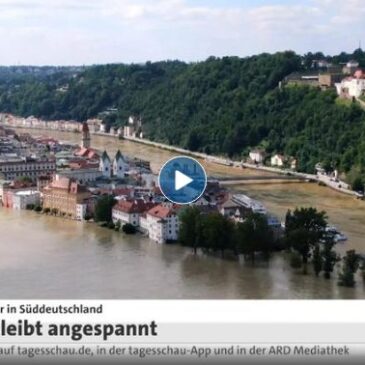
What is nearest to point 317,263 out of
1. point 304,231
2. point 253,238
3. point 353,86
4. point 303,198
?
point 304,231

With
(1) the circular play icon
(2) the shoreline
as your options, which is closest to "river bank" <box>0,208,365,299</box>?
(1) the circular play icon

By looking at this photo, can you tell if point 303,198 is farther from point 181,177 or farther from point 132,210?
point 181,177

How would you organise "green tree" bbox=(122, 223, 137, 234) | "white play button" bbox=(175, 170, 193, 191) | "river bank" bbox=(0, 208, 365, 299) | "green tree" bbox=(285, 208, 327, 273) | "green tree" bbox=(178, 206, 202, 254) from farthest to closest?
1. "green tree" bbox=(122, 223, 137, 234)
2. "green tree" bbox=(178, 206, 202, 254)
3. "green tree" bbox=(285, 208, 327, 273)
4. "river bank" bbox=(0, 208, 365, 299)
5. "white play button" bbox=(175, 170, 193, 191)

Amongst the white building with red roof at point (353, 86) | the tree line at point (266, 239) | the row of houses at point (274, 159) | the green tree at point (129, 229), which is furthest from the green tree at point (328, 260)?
the white building with red roof at point (353, 86)

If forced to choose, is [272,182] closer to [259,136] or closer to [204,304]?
[259,136]

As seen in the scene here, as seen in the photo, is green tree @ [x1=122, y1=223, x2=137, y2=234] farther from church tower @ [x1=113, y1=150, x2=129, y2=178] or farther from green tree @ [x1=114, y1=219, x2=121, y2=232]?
church tower @ [x1=113, y1=150, x2=129, y2=178]

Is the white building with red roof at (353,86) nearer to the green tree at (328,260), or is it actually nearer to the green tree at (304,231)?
the green tree at (304,231)

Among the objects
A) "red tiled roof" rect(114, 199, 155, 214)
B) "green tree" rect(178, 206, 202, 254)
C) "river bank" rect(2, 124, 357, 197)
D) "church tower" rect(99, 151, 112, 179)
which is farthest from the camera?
"river bank" rect(2, 124, 357, 197)

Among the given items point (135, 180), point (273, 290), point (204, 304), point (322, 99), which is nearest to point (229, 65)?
point (322, 99)
